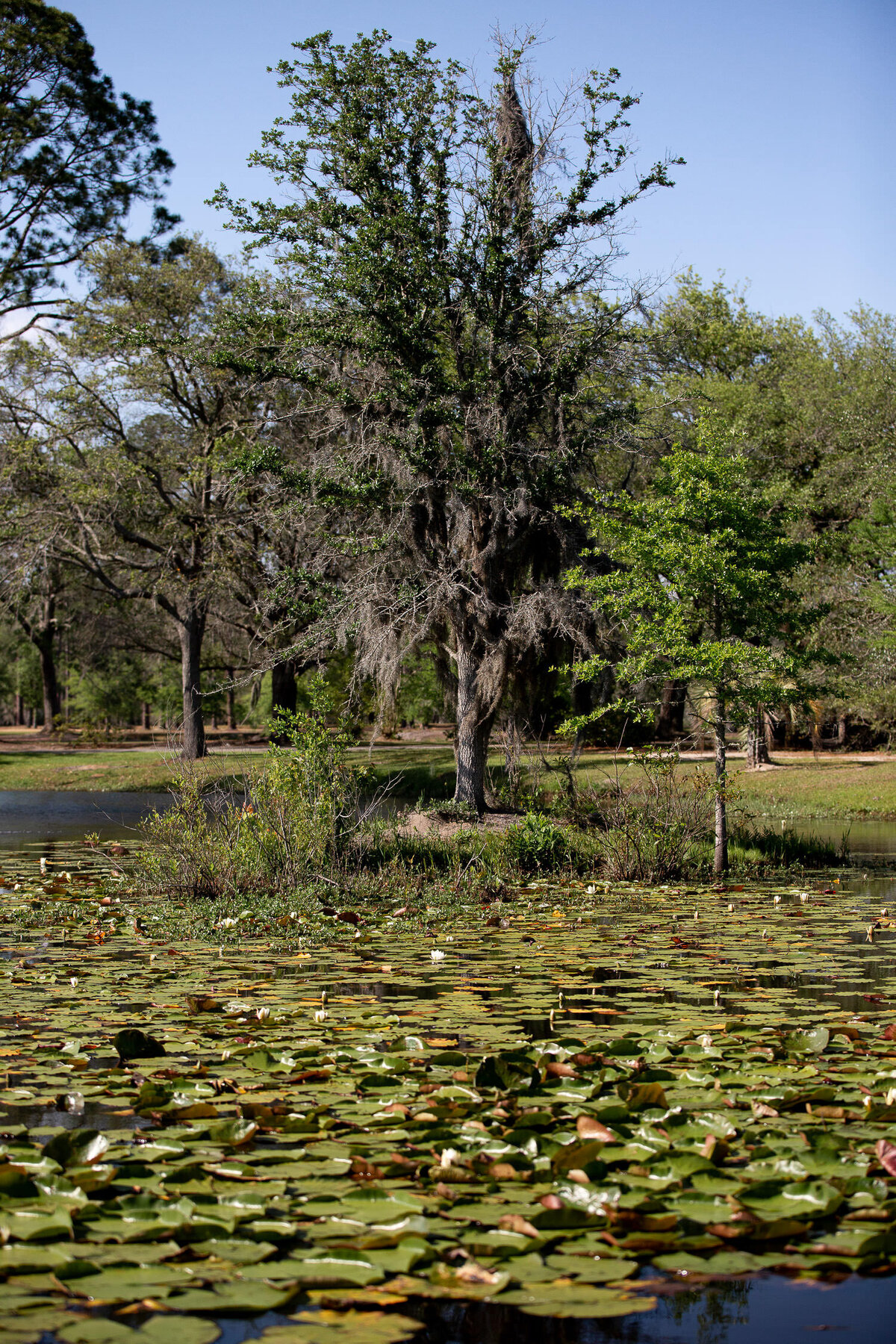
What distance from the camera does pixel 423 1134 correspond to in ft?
13.3

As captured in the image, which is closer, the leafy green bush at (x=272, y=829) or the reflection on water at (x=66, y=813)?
the leafy green bush at (x=272, y=829)

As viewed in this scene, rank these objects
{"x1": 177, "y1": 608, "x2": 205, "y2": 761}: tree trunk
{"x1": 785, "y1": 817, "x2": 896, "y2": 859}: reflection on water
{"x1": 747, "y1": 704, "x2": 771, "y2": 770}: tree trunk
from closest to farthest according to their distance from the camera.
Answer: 1. {"x1": 785, "y1": 817, "x2": 896, "y2": 859}: reflection on water
2. {"x1": 747, "y1": 704, "x2": 771, "y2": 770}: tree trunk
3. {"x1": 177, "y1": 608, "x2": 205, "y2": 761}: tree trunk

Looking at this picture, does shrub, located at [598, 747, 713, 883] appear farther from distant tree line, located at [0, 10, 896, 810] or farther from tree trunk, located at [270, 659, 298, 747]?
tree trunk, located at [270, 659, 298, 747]

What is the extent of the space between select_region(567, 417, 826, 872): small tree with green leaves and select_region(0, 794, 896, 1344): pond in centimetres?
536

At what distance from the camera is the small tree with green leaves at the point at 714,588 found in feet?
41.1

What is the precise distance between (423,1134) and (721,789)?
30.5 feet

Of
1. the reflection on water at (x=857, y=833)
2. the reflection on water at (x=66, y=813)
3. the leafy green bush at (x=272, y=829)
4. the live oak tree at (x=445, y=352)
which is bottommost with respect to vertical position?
the reflection on water at (x=857, y=833)

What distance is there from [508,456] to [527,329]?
1.92 meters

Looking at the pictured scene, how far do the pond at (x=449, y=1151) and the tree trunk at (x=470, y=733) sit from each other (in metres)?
9.18

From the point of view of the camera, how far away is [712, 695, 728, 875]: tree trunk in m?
12.9

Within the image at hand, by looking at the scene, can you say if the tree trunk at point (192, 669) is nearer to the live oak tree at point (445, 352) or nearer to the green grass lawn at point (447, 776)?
the green grass lawn at point (447, 776)

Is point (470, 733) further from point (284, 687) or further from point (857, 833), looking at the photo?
point (284, 687)

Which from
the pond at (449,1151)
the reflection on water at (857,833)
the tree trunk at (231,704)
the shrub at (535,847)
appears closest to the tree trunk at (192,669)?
the tree trunk at (231,704)

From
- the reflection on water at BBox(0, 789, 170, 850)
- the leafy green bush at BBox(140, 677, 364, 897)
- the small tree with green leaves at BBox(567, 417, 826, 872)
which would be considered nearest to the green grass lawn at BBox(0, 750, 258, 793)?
the reflection on water at BBox(0, 789, 170, 850)
